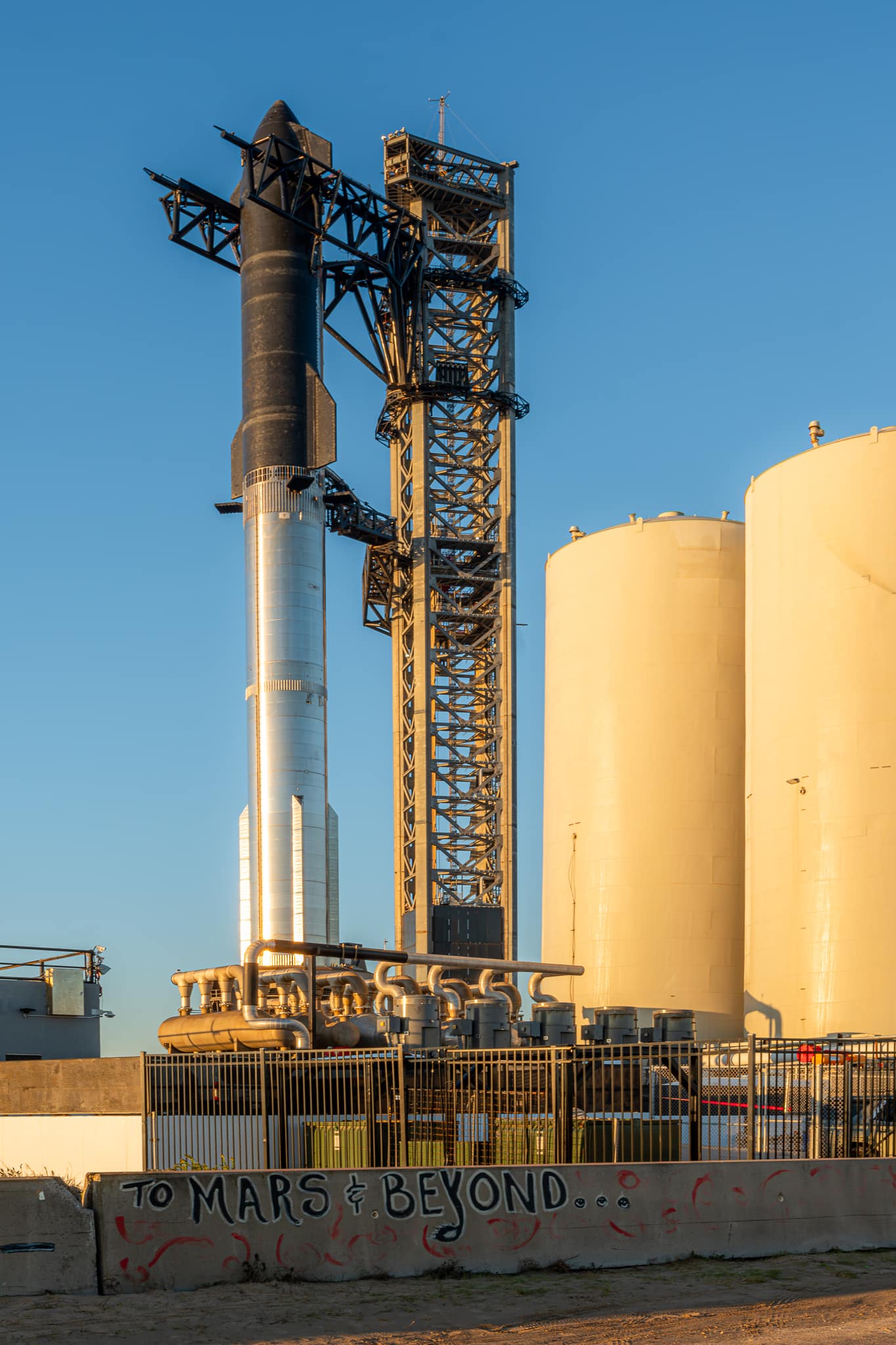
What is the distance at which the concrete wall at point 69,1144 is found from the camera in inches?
988

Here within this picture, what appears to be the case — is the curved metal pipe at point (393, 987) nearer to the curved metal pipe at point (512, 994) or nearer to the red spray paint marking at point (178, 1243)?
the curved metal pipe at point (512, 994)

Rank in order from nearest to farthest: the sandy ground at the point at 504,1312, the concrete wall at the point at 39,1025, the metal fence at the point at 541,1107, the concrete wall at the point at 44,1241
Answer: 1. the sandy ground at the point at 504,1312
2. the concrete wall at the point at 44,1241
3. the metal fence at the point at 541,1107
4. the concrete wall at the point at 39,1025

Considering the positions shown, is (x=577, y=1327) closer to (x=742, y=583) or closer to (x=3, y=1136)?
(x=3, y=1136)

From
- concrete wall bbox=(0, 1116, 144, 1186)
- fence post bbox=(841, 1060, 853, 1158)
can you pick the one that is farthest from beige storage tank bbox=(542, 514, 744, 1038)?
fence post bbox=(841, 1060, 853, 1158)

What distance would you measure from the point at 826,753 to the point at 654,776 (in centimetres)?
905

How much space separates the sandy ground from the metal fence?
8.11ft

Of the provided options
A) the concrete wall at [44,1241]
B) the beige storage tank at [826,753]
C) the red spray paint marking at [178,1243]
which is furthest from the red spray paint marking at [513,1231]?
the beige storage tank at [826,753]

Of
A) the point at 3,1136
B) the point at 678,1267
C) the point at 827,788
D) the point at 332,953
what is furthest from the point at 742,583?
the point at 678,1267

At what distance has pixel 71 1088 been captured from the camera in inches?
1180

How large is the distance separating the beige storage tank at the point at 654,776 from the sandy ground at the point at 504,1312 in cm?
3195

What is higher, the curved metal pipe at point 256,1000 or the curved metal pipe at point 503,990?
the curved metal pipe at point 256,1000

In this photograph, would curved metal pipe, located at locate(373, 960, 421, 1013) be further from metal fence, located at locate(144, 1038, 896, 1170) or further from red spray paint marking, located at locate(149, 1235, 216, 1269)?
red spray paint marking, located at locate(149, 1235, 216, 1269)

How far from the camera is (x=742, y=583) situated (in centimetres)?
5141

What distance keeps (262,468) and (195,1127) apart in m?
25.9
